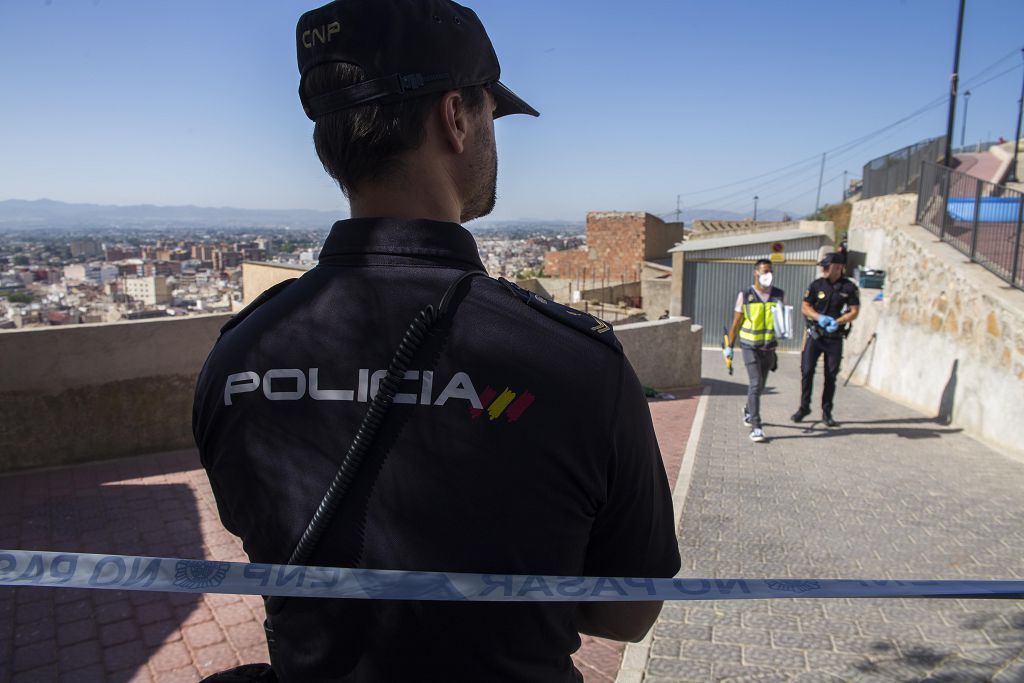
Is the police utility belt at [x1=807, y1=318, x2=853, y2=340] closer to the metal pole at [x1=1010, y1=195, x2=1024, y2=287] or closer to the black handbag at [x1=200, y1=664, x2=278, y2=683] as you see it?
the metal pole at [x1=1010, y1=195, x2=1024, y2=287]

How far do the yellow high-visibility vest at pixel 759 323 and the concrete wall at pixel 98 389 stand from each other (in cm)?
595

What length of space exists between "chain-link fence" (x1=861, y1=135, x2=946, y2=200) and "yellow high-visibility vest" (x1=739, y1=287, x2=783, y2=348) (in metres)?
11.1

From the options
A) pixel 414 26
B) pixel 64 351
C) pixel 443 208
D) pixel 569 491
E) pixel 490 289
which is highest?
pixel 414 26

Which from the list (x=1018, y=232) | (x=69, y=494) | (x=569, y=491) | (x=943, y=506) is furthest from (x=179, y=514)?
(x=1018, y=232)

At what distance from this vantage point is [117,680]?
3.47 metres

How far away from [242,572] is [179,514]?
16.0ft

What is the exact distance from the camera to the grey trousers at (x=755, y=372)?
27.9 feet

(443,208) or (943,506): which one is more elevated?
(443,208)

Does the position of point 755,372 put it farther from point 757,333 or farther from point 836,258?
point 836,258

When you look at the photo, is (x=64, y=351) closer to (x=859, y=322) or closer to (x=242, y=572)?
(x=242, y=572)

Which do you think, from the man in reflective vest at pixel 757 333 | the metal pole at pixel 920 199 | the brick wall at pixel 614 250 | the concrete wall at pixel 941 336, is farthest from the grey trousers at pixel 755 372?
the brick wall at pixel 614 250

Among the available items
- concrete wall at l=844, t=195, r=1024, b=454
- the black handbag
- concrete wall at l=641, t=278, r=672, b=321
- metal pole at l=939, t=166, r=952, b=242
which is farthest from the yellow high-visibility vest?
concrete wall at l=641, t=278, r=672, b=321

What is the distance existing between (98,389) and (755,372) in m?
7.13

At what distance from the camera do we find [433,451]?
3.67ft
